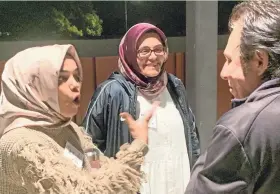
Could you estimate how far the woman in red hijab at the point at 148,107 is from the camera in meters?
2.38

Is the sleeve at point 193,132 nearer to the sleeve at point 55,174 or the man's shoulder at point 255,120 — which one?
the sleeve at point 55,174

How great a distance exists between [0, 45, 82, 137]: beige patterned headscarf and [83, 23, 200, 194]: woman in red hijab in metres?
0.84

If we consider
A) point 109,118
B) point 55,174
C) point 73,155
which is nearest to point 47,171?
point 55,174

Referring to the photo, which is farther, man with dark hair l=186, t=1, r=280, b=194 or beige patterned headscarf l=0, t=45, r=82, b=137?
beige patterned headscarf l=0, t=45, r=82, b=137

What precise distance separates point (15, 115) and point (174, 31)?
2.16 m

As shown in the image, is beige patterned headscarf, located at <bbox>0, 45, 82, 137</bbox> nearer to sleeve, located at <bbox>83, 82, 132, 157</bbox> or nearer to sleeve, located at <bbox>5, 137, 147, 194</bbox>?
sleeve, located at <bbox>5, 137, 147, 194</bbox>

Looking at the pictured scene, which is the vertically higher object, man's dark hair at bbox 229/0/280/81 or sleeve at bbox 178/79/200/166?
man's dark hair at bbox 229/0/280/81

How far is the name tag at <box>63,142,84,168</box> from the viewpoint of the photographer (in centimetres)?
159

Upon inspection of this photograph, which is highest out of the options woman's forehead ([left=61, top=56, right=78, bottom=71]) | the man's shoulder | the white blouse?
woman's forehead ([left=61, top=56, right=78, bottom=71])

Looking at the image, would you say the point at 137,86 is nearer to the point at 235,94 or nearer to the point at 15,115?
the point at 15,115

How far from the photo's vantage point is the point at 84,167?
5.42 ft

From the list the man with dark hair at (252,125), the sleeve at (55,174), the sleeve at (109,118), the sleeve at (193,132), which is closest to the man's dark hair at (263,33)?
the man with dark hair at (252,125)

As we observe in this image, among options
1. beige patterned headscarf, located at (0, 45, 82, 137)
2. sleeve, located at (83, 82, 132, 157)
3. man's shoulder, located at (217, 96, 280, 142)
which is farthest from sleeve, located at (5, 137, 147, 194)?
sleeve, located at (83, 82, 132, 157)

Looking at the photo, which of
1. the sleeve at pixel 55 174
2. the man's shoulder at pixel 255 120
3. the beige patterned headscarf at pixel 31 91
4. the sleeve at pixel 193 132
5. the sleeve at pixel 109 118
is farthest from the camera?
the sleeve at pixel 193 132
